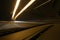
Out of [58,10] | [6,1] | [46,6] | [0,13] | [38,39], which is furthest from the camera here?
[0,13]

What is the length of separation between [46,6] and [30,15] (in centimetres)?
182

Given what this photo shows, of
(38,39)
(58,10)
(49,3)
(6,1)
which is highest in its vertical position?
(6,1)

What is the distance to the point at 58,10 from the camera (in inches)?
240

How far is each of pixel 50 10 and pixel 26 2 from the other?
1.23m

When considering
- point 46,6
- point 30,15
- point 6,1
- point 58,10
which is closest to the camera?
point 58,10

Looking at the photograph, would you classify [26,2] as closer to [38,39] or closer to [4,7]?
[4,7]

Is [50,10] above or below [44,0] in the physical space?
below

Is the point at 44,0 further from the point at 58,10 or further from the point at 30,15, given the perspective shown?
the point at 30,15

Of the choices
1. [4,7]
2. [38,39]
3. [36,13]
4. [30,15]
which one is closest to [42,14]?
[36,13]

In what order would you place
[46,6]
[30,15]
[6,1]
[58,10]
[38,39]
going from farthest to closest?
[30,15] → [46,6] → [6,1] → [58,10] → [38,39]

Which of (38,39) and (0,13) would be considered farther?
(0,13)

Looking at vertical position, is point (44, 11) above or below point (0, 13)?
below

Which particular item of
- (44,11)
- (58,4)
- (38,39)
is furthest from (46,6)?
(38,39)

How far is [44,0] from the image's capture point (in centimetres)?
678
